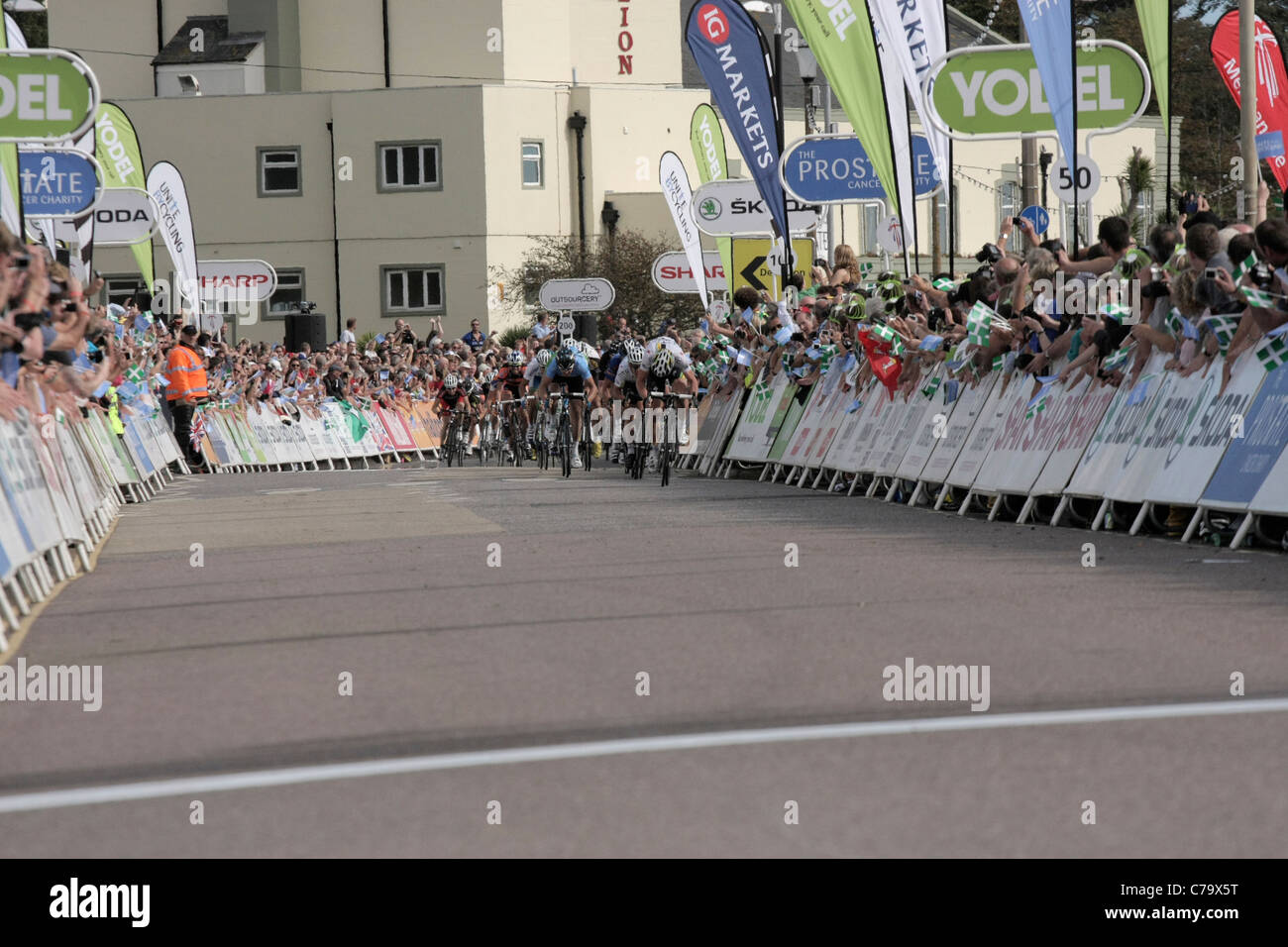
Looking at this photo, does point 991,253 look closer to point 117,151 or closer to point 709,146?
point 709,146

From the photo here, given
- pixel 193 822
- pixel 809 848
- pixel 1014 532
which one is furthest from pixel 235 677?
pixel 1014 532

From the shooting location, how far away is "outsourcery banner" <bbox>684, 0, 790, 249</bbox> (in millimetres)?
28969

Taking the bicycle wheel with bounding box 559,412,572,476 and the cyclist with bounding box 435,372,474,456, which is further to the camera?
the cyclist with bounding box 435,372,474,456

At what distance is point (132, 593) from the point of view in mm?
12906

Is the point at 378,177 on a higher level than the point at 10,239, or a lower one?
higher

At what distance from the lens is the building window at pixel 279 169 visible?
64.7m

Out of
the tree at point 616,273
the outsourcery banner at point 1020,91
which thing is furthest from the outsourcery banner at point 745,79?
the tree at point 616,273

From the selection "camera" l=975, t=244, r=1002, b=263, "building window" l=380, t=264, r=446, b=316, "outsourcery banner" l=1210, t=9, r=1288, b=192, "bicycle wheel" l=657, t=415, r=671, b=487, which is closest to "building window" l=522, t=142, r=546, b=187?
"building window" l=380, t=264, r=446, b=316

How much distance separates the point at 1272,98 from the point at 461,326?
136 ft

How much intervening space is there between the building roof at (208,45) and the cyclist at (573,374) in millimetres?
39409

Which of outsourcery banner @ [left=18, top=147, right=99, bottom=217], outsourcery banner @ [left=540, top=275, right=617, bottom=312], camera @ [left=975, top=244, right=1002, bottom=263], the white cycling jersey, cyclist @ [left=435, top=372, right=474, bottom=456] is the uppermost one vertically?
outsourcery banner @ [left=18, top=147, right=99, bottom=217]

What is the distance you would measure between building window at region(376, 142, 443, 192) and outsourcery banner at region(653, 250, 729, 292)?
25426mm

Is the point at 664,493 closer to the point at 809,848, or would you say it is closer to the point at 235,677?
the point at 235,677

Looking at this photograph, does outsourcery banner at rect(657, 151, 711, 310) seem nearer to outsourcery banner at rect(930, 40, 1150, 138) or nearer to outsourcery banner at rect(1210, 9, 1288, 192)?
outsourcery banner at rect(1210, 9, 1288, 192)
